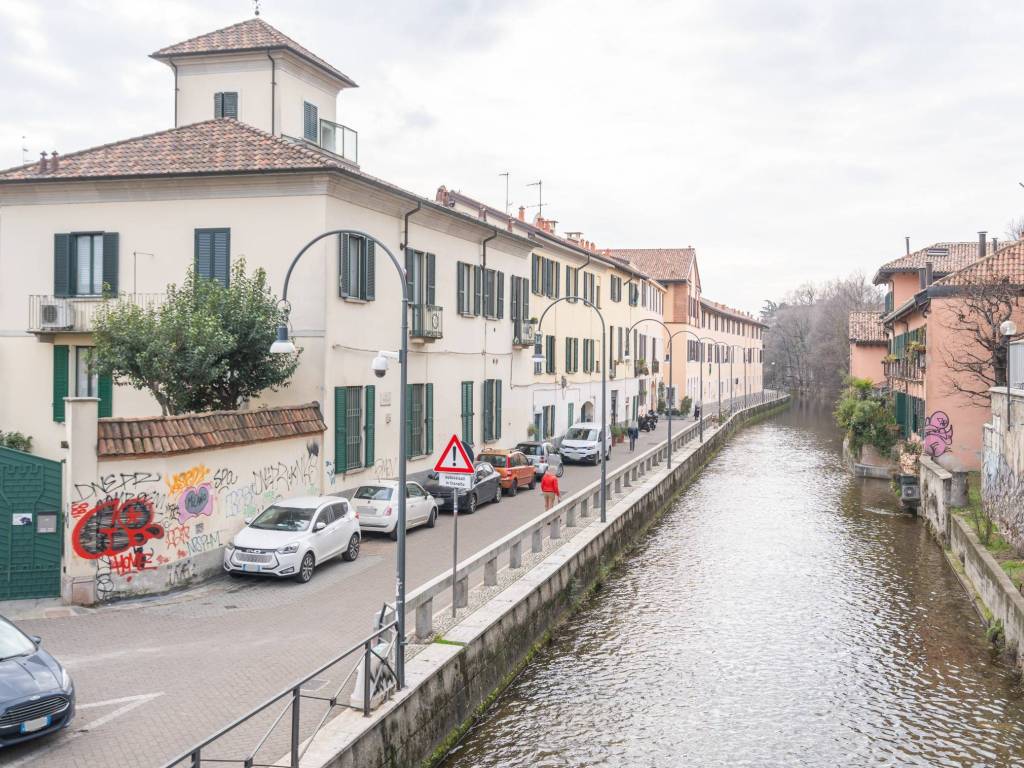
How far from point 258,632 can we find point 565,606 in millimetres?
6077

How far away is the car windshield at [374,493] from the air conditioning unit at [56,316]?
8239 millimetres

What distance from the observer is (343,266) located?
22.0 m

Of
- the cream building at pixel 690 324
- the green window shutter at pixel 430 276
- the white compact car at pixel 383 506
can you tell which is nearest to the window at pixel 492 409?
the green window shutter at pixel 430 276

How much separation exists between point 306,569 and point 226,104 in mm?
16452

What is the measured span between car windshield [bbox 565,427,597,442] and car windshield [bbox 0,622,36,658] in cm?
3051

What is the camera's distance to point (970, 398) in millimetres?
32219

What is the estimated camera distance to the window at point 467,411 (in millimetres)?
29984

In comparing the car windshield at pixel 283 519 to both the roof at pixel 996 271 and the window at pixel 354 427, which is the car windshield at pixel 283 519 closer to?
the window at pixel 354 427

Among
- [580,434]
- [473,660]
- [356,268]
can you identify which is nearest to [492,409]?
[580,434]

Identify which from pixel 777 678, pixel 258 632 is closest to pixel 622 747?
pixel 777 678

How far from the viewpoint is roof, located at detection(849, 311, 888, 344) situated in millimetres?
60284

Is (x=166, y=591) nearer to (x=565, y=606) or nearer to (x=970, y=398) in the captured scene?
(x=565, y=606)

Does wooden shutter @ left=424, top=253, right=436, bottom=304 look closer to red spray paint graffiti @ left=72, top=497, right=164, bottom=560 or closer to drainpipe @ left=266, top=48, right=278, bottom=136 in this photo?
drainpipe @ left=266, top=48, right=278, bottom=136

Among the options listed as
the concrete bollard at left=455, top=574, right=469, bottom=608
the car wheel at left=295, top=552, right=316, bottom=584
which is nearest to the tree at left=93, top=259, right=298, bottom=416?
the car wheel at left=295, top=552, right=316, bottom=584
